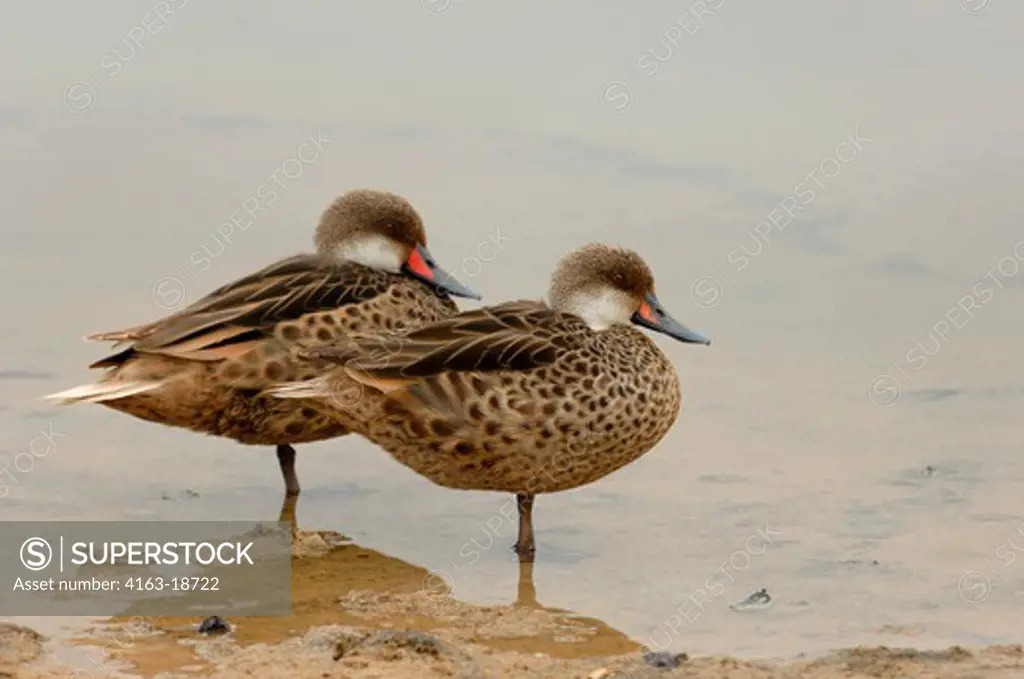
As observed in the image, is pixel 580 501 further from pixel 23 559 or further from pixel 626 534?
pixel 23 559

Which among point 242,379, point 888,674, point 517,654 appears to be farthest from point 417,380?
point 888,674

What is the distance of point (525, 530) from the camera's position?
7.20 metres

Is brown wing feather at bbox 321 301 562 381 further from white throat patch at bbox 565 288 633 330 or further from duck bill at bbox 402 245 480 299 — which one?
duck bill at bbox 402 245 480 299

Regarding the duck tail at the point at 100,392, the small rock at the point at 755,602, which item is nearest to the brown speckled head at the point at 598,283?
the small rock at the point at 755,602

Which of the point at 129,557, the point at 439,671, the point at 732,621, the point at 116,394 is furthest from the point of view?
the point at 116,394

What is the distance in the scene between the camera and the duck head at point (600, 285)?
749 centimetres

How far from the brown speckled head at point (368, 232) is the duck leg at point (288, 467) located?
0.83 metres

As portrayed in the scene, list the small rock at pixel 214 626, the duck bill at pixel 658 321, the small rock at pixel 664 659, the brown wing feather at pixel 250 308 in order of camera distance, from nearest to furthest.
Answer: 1. the small rock at pixel 664 659
2. the small rock at pixel 214 626
3. the brown wing feather at pixel 250 308
4. the duck bill at pixel 658 321

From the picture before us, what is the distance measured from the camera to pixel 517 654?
594 centimetres

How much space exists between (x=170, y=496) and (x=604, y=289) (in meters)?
1.87

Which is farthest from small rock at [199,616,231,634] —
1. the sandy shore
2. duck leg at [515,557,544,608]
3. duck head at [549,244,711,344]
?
duck head at [549,244,711,344]

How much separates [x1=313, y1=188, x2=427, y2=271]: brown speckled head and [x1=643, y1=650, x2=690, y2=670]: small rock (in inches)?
104

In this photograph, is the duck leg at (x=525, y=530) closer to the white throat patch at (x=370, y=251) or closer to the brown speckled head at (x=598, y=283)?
the brown speckled head at (x=598, y=283)

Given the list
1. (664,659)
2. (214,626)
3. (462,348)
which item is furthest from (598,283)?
(214,626)
